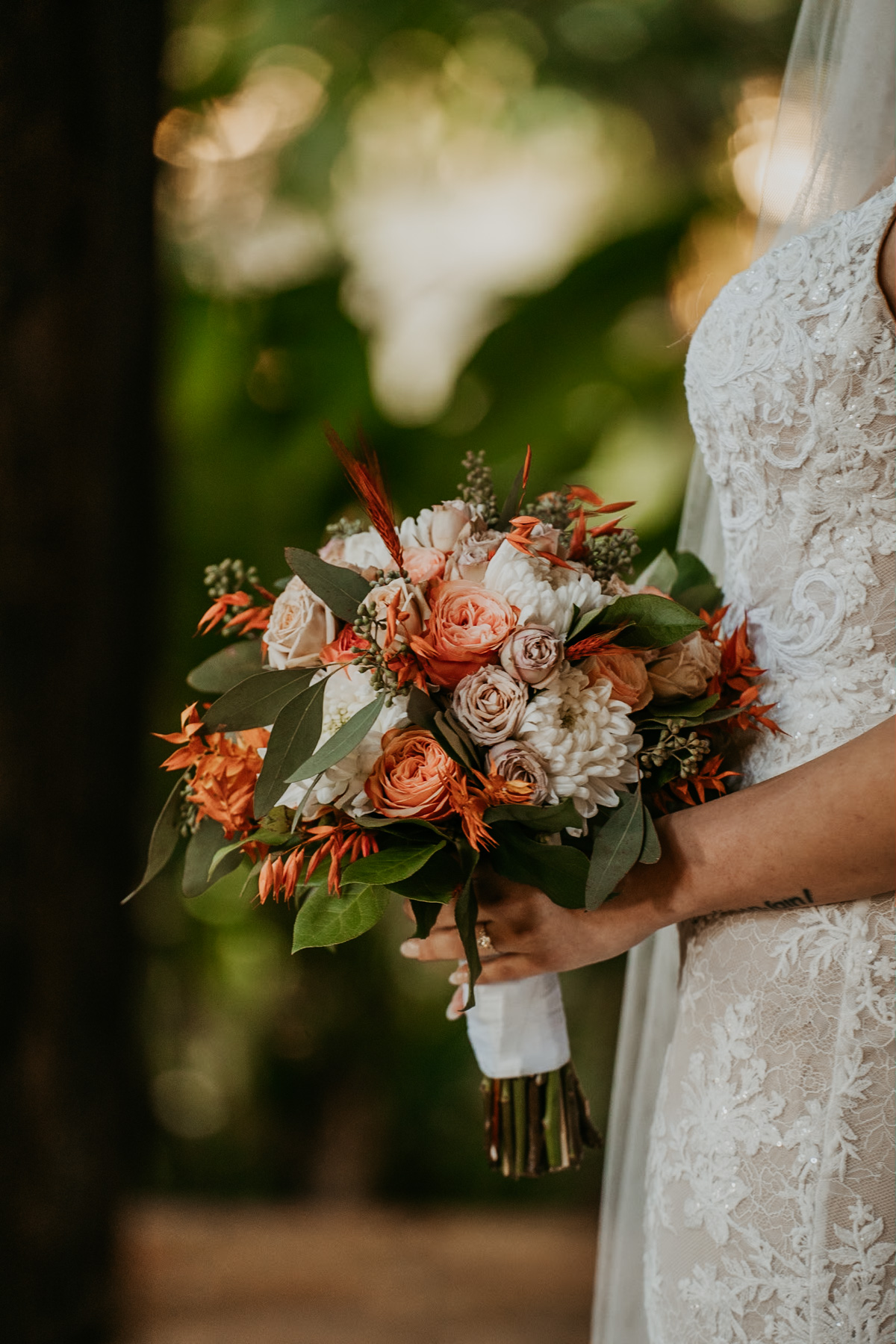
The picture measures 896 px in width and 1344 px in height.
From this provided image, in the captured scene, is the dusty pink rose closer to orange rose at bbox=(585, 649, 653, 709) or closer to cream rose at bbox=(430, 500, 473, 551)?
cream rose at bbox=(430, 500, 473, 551)

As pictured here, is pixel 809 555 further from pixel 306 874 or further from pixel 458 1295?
pixel 458 1295

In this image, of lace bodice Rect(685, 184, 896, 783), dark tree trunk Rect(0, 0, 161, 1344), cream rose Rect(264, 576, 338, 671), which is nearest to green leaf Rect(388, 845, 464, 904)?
cream rose Rect(264, 576, 338, 671)

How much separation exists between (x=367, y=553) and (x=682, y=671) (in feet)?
1.08

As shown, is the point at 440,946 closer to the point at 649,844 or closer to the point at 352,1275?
the point at 649,844

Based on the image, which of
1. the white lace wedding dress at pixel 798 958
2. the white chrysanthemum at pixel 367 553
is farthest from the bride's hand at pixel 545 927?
the white chrysanthemum at pixel 367 553

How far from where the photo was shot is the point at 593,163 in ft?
8.59

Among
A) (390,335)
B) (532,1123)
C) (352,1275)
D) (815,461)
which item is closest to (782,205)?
(815,461)

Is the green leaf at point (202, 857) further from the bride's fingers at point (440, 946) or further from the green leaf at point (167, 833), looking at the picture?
the bride's fingers at point (440, 946)

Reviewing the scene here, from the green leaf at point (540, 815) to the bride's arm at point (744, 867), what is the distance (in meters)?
0.10

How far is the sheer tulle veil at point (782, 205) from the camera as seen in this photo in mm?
1034

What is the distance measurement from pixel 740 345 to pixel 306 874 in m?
0.65

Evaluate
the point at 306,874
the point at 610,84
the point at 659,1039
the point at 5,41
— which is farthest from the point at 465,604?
the point at 610,84

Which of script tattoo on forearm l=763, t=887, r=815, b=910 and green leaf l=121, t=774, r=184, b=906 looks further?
green leaf l=121, t=774, r=184, b=906

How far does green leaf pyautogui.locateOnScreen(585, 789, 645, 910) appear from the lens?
753mm
